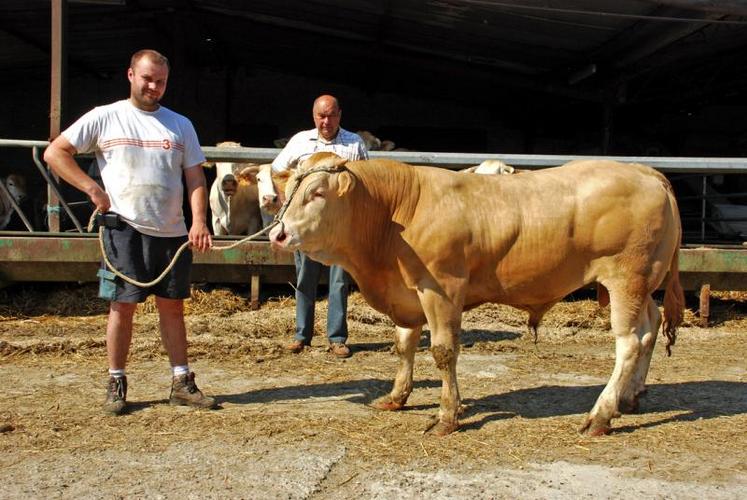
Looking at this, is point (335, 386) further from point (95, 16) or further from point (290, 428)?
point (95, 16)

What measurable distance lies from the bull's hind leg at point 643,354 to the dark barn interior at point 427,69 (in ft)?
16.2

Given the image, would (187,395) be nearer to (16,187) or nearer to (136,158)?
(136,158)

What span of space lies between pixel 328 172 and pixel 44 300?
506 cm

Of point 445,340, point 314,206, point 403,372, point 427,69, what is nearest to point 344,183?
point 314,206

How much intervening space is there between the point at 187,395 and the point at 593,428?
235 cm

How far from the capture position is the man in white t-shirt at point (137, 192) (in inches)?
169

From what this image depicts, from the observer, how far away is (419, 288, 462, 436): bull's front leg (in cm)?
415

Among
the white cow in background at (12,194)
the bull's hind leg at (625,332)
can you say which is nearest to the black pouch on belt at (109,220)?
the bull's hind leg at (625,332)

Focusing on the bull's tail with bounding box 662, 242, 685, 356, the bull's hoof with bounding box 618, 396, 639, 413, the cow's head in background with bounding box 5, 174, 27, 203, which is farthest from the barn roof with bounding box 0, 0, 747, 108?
the bull's hoof with bounding box 618, 396, 639, 413

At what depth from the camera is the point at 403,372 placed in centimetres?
465

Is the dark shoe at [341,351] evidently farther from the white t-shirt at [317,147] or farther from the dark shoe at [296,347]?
the white t-shirt at [317,147]

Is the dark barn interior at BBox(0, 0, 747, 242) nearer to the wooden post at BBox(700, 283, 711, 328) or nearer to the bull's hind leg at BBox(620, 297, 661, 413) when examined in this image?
the wooden post at BBox(700, 283, 711, 328)

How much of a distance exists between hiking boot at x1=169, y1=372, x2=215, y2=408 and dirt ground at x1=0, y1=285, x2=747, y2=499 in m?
0.08

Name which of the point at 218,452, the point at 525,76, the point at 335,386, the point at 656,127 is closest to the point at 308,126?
the point at 525,76
